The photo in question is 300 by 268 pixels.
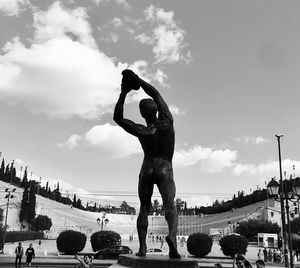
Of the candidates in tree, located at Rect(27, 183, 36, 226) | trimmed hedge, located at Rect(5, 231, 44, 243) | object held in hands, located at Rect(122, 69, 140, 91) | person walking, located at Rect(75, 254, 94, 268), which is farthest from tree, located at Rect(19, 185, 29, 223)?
object held in hands, located at Rect(122, 69, 140, 91)

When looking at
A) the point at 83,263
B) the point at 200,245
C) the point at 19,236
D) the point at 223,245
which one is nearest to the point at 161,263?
the point at 83,263

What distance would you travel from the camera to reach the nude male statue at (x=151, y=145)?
19.3ft

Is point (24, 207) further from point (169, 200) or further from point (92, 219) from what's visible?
point (169, 200)

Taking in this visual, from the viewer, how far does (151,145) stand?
611cm

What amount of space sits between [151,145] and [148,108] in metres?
0.61

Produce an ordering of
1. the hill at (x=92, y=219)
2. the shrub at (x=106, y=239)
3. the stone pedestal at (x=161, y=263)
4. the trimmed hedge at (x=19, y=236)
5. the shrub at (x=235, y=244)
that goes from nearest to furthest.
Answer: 1. the stone pedestal at (x=161, y=263)
2. the shrub at (x=235, y=244)
3. the shrub at (x=106, y=239)
4. the trimmed hedge at (x=19, y=236)
5. the hill at (x=92, y=219)

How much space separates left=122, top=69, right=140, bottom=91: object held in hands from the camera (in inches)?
243

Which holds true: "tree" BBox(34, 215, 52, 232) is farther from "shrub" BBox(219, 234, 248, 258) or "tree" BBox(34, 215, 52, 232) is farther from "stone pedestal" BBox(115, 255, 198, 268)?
"stone pedestal" BBox(115, 255, 198, 268)

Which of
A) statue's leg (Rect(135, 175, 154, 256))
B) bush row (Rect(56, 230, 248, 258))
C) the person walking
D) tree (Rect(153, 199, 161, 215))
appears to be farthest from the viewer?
tree (Rect(153, 199, 161, 215))

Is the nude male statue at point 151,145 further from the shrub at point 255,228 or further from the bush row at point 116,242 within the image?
the shrub at point 255,228

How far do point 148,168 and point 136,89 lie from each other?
52.6 inches

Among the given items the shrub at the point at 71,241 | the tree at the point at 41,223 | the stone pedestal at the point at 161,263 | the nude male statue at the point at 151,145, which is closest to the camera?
the stone pedestal at the point at 161,263

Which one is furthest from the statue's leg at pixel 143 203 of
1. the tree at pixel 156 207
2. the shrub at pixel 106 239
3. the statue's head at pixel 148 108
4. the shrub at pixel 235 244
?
the tree at pixel 156 207

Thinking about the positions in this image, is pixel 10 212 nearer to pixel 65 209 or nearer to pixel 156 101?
pixel 65 209
